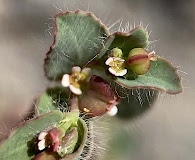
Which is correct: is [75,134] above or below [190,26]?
above

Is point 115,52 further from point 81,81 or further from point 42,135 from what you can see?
point 42,135

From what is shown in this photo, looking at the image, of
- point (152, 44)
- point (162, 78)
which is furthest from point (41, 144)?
point (152, 44)

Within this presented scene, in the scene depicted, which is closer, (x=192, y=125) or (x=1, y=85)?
(x=1, y=85)

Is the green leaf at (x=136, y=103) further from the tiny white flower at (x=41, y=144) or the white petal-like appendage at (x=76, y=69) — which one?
the tiny white flower at (x=41, y=144)

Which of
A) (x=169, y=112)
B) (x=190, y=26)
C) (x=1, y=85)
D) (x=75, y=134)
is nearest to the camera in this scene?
(x=75, y=134)

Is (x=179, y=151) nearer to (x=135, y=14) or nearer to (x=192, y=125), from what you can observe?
→ (x=192, y=125)

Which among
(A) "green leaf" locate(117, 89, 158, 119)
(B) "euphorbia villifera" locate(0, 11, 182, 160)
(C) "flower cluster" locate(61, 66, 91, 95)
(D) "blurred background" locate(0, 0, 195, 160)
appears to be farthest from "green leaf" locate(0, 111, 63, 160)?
(D) "blurred background" locate(0, 0, 195, 160)

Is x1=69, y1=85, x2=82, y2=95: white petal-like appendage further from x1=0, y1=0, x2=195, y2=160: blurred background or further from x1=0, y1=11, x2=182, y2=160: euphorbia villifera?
x1=0, y1=0, x2=195, y2=160: blurred background

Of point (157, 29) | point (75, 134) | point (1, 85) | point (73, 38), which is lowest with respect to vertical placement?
point (1, 85)

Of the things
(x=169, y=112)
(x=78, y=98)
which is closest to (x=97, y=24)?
(x=78, y=98)
